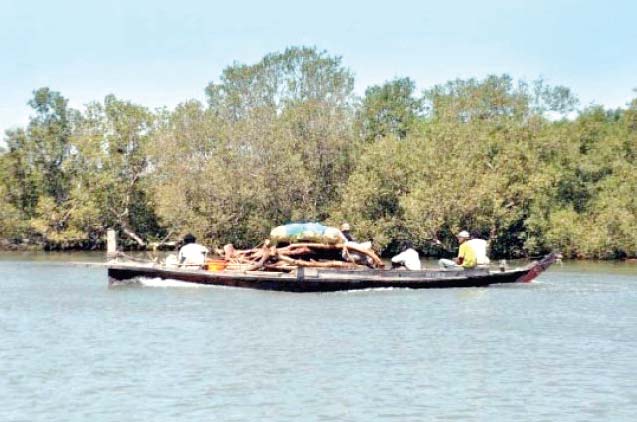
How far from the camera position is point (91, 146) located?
62.9 m

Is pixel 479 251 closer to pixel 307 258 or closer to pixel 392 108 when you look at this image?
pixel 307 258

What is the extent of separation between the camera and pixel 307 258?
3109 cm

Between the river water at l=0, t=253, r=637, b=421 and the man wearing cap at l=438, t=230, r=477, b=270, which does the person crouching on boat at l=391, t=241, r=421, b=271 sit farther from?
the river water at l=0, t=253, r=637, b=421

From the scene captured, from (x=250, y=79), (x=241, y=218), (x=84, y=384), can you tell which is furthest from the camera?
(x=250, y=79)

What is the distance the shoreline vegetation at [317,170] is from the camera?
51.0 meters

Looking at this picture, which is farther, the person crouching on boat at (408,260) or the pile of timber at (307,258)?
the person crouching on boat at (408,260)

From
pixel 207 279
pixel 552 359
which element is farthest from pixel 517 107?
pixel 552 359

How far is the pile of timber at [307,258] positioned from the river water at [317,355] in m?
1.16

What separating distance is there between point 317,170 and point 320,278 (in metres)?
26.6

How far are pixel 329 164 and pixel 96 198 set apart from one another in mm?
14206

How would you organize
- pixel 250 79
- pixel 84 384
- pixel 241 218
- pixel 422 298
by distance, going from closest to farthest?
1. pixel 84 384
2. pixel 422 298
3. pixel 241 218
4. pixel 250 79

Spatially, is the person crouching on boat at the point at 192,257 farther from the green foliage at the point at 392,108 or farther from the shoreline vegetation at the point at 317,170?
the green foliage at the point at 392,108

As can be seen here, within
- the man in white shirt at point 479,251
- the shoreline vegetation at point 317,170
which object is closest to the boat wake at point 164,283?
the man in white shirt at point 479,251

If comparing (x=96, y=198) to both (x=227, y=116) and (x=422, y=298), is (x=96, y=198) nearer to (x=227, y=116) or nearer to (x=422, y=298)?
(x=227, y=116)
